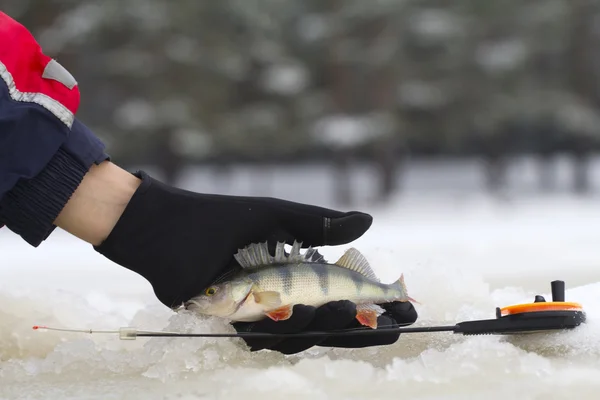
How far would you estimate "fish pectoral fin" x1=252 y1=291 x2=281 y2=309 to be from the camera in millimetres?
1430

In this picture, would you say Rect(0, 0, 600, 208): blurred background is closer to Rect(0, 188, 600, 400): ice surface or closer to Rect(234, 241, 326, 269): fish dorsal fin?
Rect(0, 188, 600, 400): ice surface

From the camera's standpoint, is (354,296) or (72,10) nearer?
(354,296)

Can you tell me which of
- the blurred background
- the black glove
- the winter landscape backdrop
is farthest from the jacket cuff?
the blurred background

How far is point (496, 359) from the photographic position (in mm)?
1412

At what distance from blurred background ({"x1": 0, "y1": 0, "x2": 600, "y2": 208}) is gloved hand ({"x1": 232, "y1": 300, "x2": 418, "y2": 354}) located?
31.5 ft

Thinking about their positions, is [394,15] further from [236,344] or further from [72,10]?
[236,344]

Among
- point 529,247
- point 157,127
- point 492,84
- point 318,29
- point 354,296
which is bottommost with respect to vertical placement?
point 354,296

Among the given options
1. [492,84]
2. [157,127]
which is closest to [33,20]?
[157,127]

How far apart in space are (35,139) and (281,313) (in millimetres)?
544

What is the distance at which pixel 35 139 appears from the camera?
135 cm

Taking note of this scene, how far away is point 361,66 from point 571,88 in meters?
3.58

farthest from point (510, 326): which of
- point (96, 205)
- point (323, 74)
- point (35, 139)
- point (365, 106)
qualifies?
point (323, 74)

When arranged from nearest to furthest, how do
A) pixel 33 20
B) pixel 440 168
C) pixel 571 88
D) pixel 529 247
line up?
1. pixel 529 247
2. pixel 33 20
3. pixel 571 88
4. pixel 440 168

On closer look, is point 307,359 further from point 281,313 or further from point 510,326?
point 510,326
